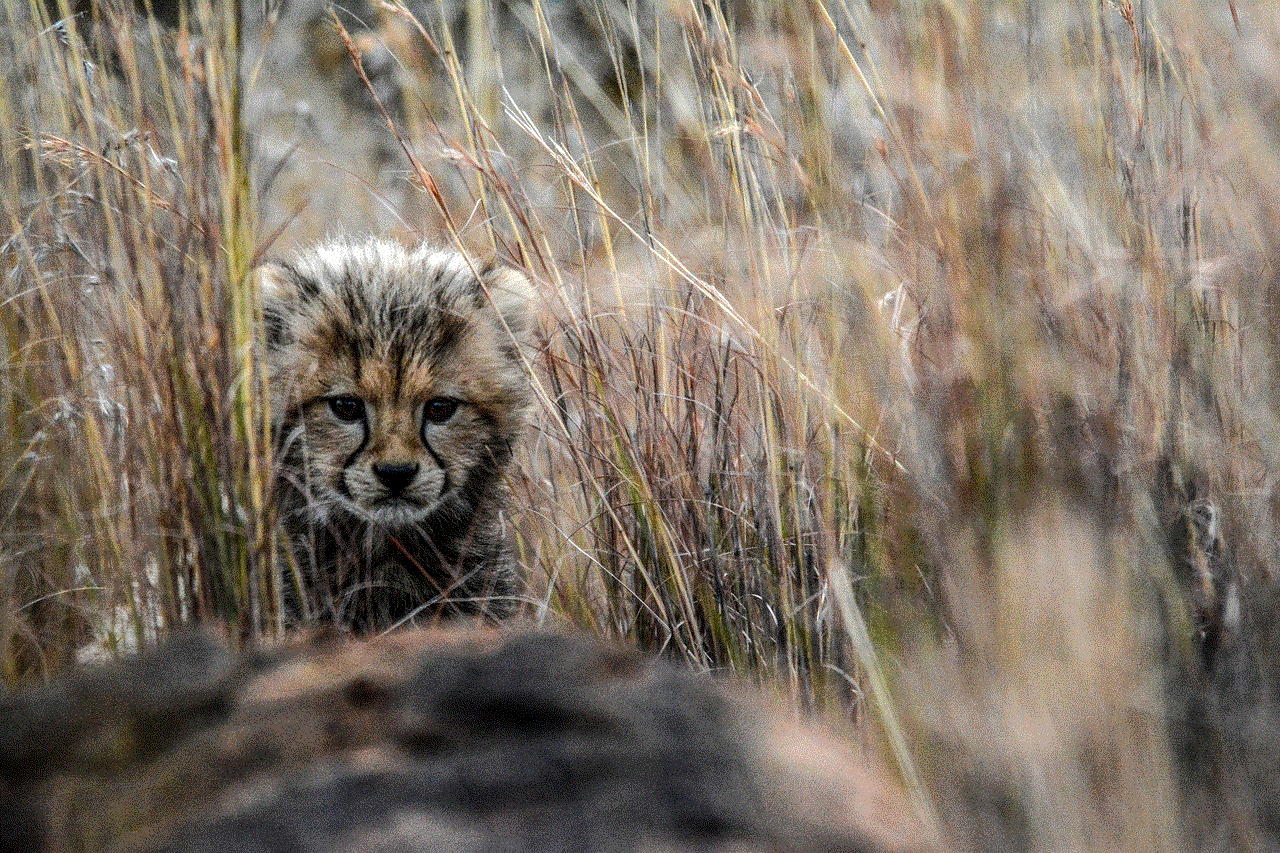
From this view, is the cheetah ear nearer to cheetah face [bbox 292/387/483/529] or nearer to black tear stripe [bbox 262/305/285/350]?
cheetah face [bbox 292/387/483/529]

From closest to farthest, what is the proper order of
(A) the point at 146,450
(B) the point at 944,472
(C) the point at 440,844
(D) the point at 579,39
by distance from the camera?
(C) the point at 440,844
(B) the point at 944,472
(A) the point at 146,450
(D) the point at 579,39

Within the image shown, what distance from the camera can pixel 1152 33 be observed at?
1.99m

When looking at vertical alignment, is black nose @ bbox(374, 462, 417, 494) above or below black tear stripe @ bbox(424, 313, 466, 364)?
below

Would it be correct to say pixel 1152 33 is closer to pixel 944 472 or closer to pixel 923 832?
pixel 944 472

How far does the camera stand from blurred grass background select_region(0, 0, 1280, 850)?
1.41 metres

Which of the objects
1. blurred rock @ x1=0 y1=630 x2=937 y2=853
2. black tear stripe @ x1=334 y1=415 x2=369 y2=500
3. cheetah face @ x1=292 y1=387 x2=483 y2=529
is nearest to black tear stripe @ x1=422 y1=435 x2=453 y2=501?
cheetah face @ x1=292 y1=387 x2=483 y2=529

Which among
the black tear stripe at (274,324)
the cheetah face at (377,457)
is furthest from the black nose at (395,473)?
the black tear stripe at (274,324)

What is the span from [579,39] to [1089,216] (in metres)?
5.10

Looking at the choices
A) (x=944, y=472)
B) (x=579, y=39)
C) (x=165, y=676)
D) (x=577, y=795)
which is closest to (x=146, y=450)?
(x=165, y=676)

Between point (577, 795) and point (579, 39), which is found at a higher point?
point (579, 39)

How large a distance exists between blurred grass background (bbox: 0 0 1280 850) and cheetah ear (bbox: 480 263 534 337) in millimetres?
275

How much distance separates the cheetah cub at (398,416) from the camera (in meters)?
2.53

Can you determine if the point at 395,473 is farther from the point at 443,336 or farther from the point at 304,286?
the point at 304,286

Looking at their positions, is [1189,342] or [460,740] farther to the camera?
[1189,342]
